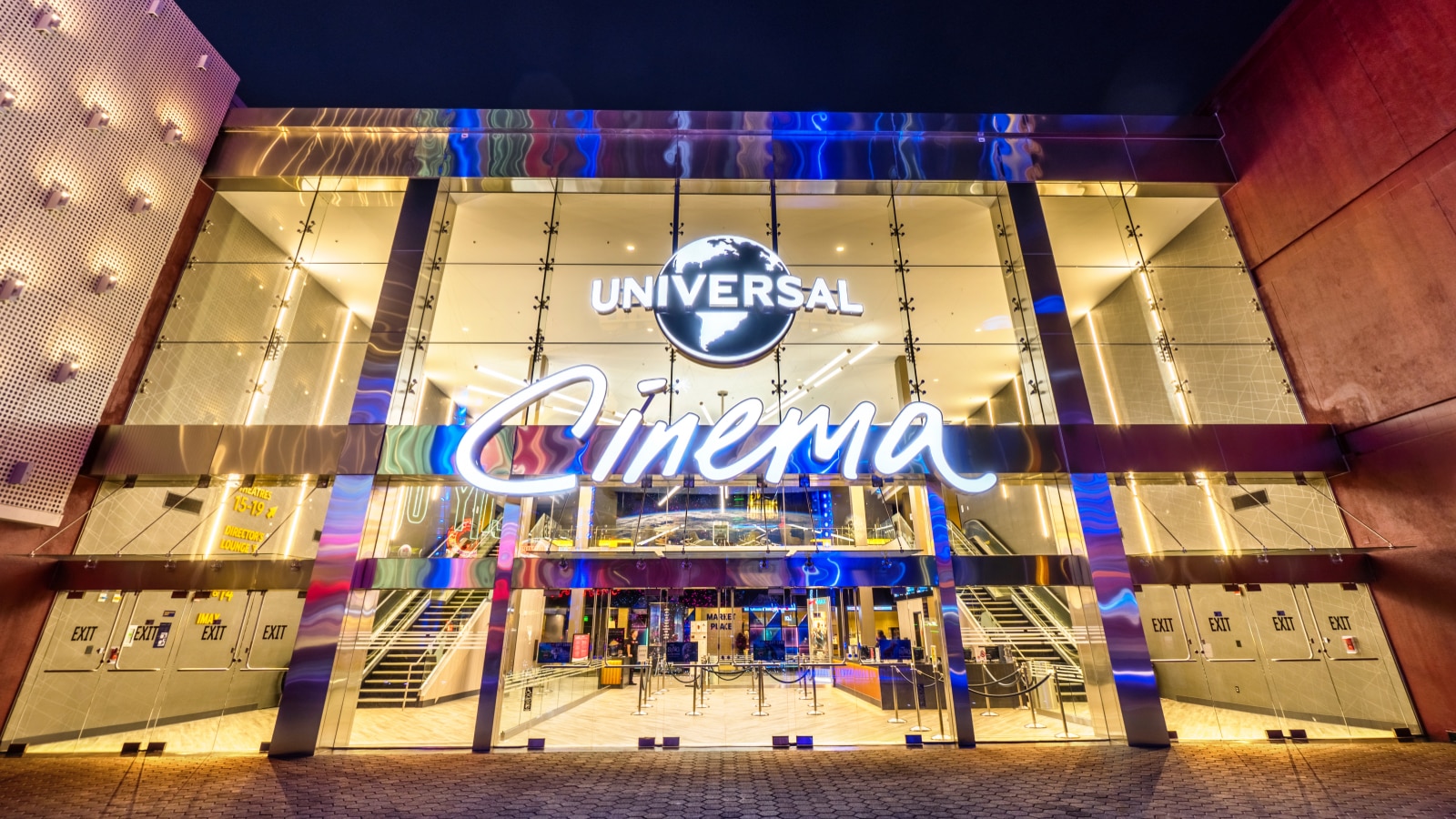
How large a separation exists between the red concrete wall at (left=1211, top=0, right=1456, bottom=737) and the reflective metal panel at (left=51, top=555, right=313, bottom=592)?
14.2 m

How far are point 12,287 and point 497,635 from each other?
702cm

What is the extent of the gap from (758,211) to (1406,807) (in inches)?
402

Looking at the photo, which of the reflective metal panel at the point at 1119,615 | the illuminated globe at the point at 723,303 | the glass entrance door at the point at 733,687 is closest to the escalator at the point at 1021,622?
the reflective metal panel at the point at 1119,615

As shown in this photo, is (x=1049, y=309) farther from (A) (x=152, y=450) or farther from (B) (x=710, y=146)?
(A) (x=152, y=450)

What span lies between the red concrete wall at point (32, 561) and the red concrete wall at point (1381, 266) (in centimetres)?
1720

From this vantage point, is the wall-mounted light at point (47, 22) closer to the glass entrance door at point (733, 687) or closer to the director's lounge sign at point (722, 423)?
the director's lounge sign at point (722, 423)

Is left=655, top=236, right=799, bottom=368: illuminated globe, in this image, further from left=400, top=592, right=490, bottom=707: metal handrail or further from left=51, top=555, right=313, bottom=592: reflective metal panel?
left=400, top=592, right=490, bottom=707: metal handrail

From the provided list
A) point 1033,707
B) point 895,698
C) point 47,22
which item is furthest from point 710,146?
point 1033,707

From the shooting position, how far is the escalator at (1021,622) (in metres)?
8.01

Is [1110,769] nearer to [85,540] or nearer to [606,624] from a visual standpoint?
[606,624]

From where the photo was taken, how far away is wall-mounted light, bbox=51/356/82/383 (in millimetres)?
7027

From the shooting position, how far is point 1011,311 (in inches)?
369

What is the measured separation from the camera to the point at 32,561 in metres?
7.06

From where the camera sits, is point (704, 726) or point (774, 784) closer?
point (774, 784)
